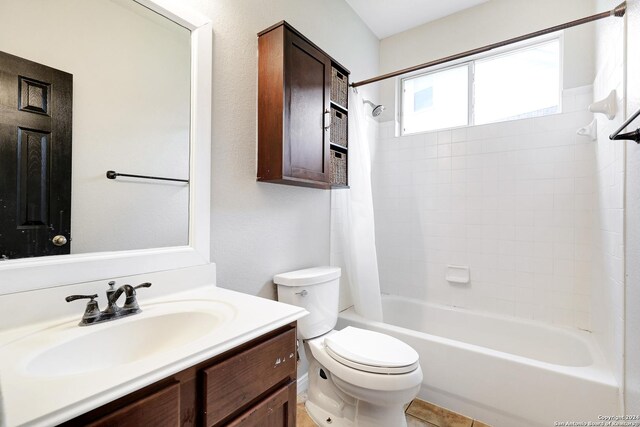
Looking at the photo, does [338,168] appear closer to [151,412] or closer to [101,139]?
[101,139]

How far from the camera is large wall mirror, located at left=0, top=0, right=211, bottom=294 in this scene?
82 cm

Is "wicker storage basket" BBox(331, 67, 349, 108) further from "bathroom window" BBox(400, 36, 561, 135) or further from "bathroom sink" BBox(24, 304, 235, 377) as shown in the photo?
"bathroom sink" BBox(24, 304, 235, 377)

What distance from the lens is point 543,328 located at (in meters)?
1.96

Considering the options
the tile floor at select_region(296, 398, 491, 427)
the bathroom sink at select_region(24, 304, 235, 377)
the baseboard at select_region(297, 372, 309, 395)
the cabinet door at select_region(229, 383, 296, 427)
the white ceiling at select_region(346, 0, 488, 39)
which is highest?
the white ceiling at select_region(346, 0, 488, 39)

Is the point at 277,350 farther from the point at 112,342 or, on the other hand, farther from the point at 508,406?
the point at 508,406

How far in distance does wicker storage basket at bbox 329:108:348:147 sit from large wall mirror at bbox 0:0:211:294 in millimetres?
799

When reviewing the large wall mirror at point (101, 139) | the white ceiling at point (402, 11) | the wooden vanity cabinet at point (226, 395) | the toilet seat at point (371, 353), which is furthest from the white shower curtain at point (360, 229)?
the wooden vanity cabinet at point (226, 395)

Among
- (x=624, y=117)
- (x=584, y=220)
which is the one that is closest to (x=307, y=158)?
(x=624, y=117)

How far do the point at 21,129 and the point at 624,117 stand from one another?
2100mm

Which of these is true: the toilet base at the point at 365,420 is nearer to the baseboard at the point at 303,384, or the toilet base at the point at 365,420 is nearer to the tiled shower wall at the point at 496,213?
the baseboard at the point at 303,384

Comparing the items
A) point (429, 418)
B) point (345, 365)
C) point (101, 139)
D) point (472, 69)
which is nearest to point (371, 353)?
point (345, 365)

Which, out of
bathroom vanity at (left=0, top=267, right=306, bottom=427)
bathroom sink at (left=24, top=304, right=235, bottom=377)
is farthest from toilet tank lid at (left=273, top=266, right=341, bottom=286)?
bathroom sink at (left=24, top=304, right=235, bottom=377)

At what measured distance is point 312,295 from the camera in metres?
1.60

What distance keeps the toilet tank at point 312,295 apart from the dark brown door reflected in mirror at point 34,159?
93 cm
